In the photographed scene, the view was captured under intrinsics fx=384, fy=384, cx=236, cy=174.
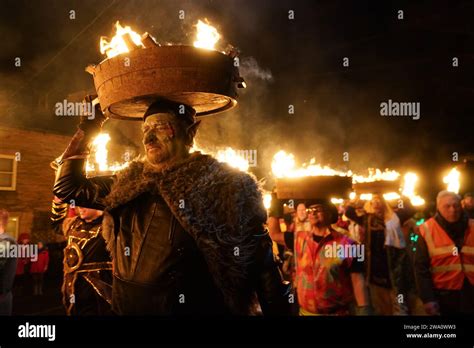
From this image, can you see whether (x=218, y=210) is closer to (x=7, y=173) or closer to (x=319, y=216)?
(x=319, y=216)

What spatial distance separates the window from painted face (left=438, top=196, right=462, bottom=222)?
18.3 meters

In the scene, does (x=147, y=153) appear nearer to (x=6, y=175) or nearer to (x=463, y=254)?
(x=463, y=254)

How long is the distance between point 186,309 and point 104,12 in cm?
1565

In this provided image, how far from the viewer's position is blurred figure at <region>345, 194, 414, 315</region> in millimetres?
7301

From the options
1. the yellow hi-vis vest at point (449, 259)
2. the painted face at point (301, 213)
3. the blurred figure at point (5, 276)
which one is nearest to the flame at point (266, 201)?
the painted face at point (301, 213)

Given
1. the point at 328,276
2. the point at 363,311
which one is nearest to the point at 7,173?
the point at 328,276

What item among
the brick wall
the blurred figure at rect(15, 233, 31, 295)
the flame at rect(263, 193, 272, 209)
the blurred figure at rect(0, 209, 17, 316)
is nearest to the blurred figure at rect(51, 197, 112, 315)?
the blurred figure at rect(0, 209, 17, 316)

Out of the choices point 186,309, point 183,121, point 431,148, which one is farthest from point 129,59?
point 431,148

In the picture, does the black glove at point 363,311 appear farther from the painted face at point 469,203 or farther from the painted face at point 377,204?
the painted face at point 469,203

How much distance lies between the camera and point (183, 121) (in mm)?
2926

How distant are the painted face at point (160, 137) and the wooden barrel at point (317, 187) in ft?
10.3

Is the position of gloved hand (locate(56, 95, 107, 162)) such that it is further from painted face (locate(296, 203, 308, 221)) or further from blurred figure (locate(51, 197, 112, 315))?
painted face (locate(296, 203, 308, 221))

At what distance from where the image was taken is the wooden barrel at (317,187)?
5.49 metres

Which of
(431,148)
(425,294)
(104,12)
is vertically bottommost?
(425,294)
